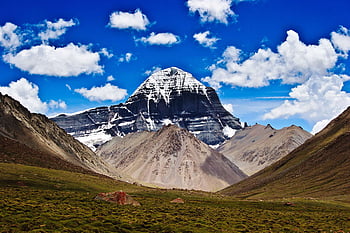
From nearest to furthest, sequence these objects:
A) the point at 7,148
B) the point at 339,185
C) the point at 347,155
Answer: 1. the point at 7,148
2. the point at 339,185
3. the point at 347,155

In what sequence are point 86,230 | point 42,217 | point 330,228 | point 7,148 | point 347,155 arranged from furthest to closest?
point 347,155, point 7,148, point 330,228, point 42,217, point 86,230

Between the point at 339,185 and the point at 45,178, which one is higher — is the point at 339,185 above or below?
above

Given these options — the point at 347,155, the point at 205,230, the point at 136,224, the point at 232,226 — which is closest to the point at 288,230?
the point at 232,226

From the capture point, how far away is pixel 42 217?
147 ft

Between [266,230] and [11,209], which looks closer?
[11,209]

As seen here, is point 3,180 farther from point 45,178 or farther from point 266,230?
point 266,230

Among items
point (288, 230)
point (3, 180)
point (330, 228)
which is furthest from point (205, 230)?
point (3, 180)

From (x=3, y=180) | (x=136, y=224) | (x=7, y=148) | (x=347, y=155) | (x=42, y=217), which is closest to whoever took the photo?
(x=42, y=217)

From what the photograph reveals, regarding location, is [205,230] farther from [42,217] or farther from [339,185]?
[339,185]

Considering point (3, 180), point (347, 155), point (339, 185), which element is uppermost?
point (347, 155)

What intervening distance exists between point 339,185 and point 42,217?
14529 cm

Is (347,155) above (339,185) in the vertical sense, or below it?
above

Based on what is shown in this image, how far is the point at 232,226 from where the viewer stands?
5469 cm

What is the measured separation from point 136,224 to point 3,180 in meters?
58.0
